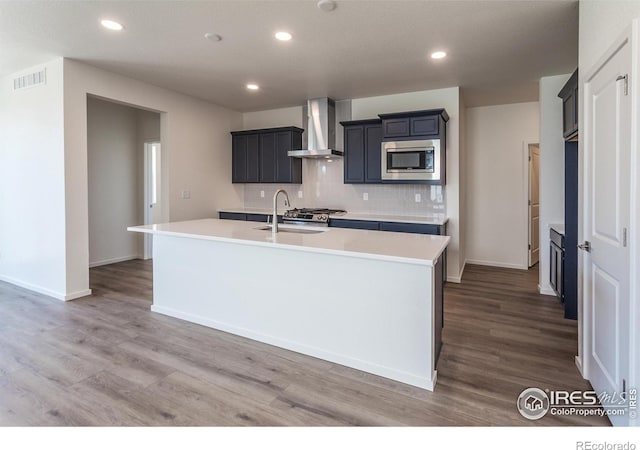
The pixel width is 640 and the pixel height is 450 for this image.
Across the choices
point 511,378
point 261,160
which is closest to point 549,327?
point 511,378

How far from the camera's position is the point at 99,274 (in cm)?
518

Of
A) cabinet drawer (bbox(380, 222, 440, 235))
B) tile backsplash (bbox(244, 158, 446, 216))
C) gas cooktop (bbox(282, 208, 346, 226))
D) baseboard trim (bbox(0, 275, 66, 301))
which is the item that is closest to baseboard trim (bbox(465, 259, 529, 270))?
tile backsplash (bbox(244, 158, 446, 216))

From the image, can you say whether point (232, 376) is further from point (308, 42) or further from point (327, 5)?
point (308, 42)

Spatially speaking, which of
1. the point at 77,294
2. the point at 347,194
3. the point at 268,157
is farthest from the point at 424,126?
the point at 77,294

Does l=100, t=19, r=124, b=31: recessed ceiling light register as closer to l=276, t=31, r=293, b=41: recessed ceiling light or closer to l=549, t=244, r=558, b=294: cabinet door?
l=276, t=31, r=293, b=41: recessed ceiling light

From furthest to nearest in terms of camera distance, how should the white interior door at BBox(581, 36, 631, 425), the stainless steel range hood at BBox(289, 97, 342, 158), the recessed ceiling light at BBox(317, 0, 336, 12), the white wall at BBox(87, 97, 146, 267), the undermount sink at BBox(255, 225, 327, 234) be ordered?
1. the white wall at BBox(87, 97, 146, 267)
2. the stainless steel range hood at BBox(289, 97, 342, 158)
3. the undermount sink at BBox(255, 225, 327, 234)
4. the recessed ceiling light at BBox(317, 0, 336, 12)
5. the white interior door at BBox(581, 36, 631, 425)

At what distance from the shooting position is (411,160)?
4.65 metres

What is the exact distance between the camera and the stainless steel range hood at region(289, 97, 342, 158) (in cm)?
534

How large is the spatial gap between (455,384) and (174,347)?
6.76ft

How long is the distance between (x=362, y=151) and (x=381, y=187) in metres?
0.63

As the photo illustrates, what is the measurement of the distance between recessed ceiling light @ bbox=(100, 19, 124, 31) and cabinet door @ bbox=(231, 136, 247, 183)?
118 inches

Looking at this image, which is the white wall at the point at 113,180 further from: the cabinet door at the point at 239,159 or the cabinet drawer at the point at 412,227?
the cabinet drawer at the point at 412,227

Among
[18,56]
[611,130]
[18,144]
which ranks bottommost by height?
[611,130]

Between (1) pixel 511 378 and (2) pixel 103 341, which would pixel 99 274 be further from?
(1) pixel 511 378
